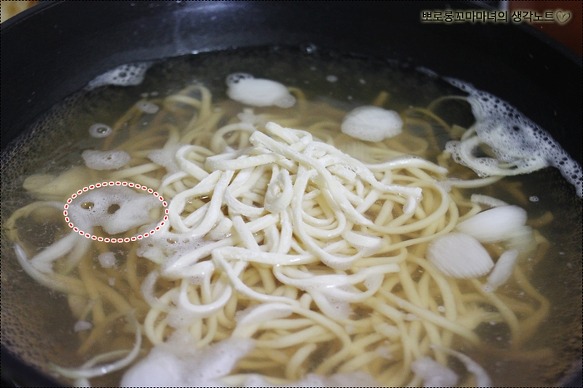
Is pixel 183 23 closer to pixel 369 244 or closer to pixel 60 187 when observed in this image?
pixel 60 187

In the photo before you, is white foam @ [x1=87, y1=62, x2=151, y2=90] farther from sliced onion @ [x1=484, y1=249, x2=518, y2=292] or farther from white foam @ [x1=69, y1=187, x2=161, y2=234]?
sliced onion @ [x1=484, y1=249, x2=518, y2=292]

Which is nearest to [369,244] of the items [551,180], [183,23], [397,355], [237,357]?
[397,355]

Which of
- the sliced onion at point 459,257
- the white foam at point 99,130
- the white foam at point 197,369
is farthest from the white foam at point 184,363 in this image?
the white foam at point 99,130

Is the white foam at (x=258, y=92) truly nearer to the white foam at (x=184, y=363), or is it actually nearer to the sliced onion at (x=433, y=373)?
the white foam at (x=184, y=363)

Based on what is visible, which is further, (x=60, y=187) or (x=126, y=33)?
(x=126, y=33)

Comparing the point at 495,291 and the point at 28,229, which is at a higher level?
the point at 28,229

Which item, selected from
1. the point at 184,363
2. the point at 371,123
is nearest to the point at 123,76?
the point at 371,123

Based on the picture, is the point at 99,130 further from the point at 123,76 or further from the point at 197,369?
the point at 197,369
